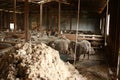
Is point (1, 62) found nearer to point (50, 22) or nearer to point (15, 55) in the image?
point (15, 55)

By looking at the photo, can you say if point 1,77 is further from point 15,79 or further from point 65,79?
point 65,79

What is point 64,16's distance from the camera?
19.7 meters

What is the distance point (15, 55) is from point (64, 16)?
15361mm

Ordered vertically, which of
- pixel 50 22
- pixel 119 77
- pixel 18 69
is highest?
pixel 50 22

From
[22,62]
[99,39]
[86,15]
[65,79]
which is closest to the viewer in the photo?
[22,62]

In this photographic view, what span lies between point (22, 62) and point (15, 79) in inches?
18.0

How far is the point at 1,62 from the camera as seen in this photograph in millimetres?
4883

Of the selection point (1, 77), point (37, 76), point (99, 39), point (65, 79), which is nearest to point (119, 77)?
point (65, 79)

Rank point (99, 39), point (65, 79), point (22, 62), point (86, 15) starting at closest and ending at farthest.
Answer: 1. point (22, 62)
2. point (65, 79)
3. point (99, 39)
4. point (86, 15)

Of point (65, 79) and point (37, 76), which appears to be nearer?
point (37, 76)

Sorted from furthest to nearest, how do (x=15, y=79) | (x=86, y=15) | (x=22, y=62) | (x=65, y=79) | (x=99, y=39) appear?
(x=86, y=15), (x=99, y=39), (x=65, y=79), (x=22, y=62), (x=15, y=79)

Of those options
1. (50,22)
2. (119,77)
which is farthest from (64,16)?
(119,77)

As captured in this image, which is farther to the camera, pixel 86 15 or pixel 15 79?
pixel 86 15

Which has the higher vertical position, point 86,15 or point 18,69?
point 86,15
